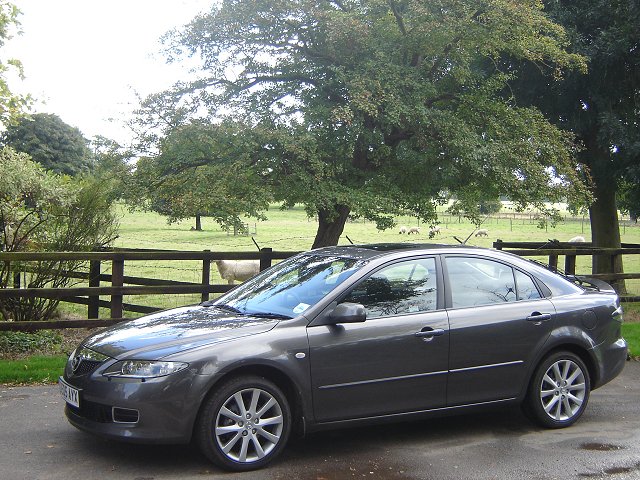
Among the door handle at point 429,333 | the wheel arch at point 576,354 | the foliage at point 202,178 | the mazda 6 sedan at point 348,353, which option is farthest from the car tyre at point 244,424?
the foliage at point 202,178

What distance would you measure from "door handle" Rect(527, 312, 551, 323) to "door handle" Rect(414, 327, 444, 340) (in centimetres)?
97

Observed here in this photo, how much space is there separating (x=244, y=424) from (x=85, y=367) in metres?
1.29

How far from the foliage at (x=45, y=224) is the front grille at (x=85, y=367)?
17.8 ft

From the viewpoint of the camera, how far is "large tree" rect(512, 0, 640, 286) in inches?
650

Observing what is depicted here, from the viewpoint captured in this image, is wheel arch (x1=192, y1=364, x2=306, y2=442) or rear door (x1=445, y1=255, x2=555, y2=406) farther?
rear door (x1=445, y1=255, x2=555, y2=406)

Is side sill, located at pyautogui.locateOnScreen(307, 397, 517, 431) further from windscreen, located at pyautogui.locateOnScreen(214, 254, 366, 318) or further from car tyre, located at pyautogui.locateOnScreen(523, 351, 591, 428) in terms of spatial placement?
windscreen, located at pyautogui.locateOnScreen(214, 254, 366, 318)

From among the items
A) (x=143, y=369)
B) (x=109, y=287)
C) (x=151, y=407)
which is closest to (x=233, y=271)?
(x=109, y=287)

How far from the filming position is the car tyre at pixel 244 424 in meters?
5.29

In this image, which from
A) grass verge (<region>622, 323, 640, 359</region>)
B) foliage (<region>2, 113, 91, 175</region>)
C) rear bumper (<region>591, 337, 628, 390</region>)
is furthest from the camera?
foliage (<region>2, 113, 91, 175</region>)

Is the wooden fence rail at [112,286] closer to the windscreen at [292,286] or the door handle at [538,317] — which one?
the windscreen at [292,286]

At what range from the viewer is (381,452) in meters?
5.96

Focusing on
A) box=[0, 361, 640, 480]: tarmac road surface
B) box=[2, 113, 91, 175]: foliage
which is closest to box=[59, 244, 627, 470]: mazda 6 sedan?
box=[0, 361, 640, 480]: tarmac road surface

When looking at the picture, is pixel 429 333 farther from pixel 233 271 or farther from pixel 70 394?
pixel 233 271

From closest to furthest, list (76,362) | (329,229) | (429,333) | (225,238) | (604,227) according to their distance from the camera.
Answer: (76,362)
(429,333)
(329,229)
(604,227)
(225,238)
